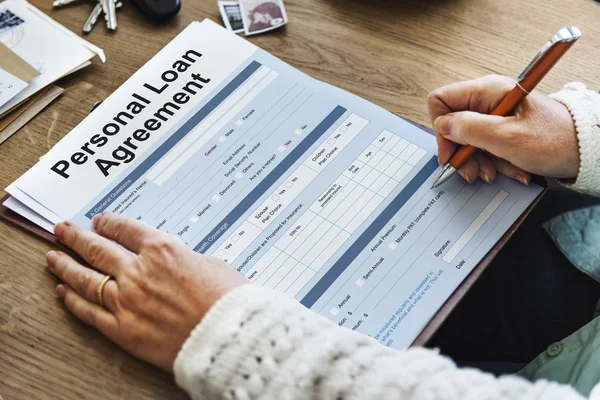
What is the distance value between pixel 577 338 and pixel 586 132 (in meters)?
0.25

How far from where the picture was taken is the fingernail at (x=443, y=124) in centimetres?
75

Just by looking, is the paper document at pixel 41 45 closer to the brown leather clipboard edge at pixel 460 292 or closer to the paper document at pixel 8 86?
the paper document at pixel 8 86

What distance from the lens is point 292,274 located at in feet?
2.29

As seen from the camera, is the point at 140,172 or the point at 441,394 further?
the point at 140,172

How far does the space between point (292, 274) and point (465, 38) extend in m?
0.43

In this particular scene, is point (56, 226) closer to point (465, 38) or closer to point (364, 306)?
point (364, 306)

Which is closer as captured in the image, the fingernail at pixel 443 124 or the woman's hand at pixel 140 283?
the woman's hand at pixel 140 283

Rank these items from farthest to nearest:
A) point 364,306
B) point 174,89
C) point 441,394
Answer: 1. point 174,89
2. point 364,306
3. point 441,394

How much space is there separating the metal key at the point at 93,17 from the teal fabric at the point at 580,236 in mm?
702

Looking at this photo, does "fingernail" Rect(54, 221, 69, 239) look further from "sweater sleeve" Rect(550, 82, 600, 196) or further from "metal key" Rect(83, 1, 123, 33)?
"sweater sleeve" Rect(550, 82, 600, 196)

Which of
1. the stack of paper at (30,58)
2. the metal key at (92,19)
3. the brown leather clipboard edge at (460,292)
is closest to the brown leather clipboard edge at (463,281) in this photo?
the brown leather clipboard edge at (460,292)

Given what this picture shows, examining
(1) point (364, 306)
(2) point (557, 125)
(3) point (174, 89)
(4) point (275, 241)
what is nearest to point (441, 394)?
(1) point (364, 306)

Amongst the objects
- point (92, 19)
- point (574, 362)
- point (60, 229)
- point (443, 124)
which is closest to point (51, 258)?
point (60, 229)

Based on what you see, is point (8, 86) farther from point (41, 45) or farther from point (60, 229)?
point (60, 229)
